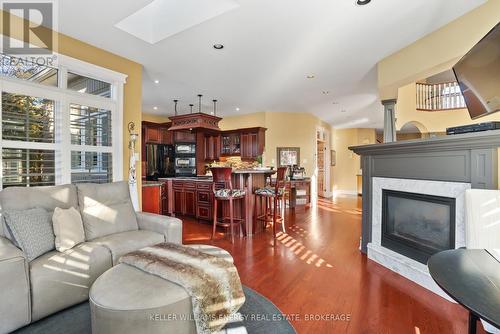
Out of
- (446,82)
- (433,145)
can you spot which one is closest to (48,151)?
(433,145)

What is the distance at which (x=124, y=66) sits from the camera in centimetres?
350

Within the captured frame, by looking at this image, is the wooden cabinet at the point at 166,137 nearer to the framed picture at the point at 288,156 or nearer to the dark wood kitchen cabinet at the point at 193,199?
the dark wood kitchen cabinet at the point at 193,199

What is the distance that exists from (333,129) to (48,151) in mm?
9408

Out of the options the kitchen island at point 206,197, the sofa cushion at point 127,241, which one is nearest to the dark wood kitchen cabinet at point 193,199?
the kitchen island at point 206,197

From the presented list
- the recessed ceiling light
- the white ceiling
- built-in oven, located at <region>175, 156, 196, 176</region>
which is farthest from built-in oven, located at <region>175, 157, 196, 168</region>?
the recessed ceiling light

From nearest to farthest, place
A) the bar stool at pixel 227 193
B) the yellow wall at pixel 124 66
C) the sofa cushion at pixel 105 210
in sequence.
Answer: the sofa cushion at pixel 105 210 < the yellow wall at pixel 124 66 < the bar stool at pixel 227 193

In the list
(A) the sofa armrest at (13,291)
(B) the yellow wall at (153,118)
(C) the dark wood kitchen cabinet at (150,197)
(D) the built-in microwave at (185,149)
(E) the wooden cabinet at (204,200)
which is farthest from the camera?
(B) the yellow wall at (153,118)

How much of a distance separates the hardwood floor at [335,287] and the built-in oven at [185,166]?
11.2 ft

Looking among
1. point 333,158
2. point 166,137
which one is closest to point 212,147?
point 166,137

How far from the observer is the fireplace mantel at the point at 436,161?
6.59 feet

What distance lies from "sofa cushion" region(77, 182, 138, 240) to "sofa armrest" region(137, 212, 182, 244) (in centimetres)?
14

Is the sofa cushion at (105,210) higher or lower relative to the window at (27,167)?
lower

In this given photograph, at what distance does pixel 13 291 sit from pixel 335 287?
2583 millimetres

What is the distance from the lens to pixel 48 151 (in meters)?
Answer: 2.82
